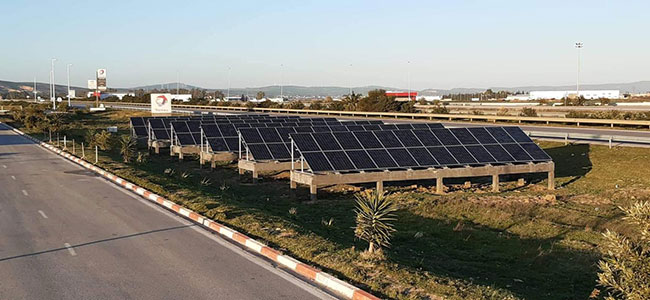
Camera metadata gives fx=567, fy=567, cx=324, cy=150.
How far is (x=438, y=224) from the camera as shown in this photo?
18.1 m

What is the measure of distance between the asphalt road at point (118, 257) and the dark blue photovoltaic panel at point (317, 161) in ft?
20.9

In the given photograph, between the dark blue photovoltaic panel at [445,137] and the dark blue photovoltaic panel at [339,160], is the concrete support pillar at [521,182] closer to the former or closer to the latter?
the dark blue photovoltaic panel at [445,137]

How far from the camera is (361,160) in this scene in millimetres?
23625

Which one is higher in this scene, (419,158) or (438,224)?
(419,158)

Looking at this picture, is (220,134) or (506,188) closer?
(506,188)

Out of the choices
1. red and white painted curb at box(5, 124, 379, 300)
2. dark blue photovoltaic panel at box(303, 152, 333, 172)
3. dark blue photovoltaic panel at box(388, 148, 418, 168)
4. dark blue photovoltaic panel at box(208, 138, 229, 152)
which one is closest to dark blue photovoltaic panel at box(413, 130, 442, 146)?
dark blue photovoltaic panel at box(388, 148, 418, 168)

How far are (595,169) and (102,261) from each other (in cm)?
2562

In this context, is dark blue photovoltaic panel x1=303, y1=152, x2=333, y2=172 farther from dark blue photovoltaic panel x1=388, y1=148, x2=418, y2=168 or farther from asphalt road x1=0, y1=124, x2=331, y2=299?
asphalt road x1=0, y1=124, x2=331, y2=299

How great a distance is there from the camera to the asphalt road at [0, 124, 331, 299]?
33.7ft

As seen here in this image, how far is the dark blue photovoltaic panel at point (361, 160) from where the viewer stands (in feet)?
75.8

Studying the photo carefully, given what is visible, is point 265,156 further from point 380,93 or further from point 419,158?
point 380,93

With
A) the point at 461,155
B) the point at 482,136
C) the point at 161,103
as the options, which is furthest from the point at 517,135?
the point at 161,103

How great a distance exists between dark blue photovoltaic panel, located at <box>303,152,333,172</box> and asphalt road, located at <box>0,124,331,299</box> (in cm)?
636

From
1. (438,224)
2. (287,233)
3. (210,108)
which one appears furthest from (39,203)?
(210,108)
